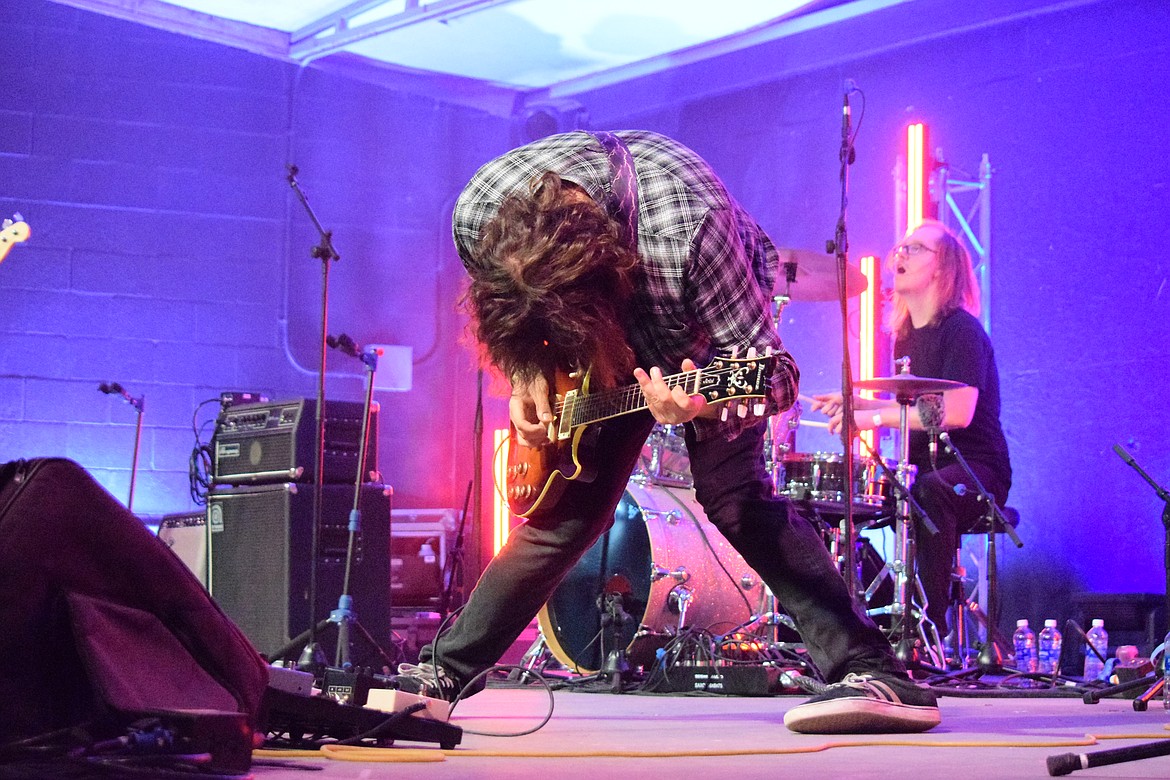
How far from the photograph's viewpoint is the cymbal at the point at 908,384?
192 inches

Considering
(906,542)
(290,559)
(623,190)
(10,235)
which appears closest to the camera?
(623,190)

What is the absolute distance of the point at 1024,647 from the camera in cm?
591

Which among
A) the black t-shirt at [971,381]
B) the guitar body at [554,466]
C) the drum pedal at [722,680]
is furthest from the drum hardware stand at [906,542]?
the guitar body at [554,466]

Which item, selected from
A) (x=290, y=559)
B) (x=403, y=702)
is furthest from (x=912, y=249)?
(x=403, y=702)

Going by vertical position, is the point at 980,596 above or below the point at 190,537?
below

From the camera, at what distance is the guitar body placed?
8.64 feet

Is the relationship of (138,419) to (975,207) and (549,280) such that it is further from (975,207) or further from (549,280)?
(549,280)

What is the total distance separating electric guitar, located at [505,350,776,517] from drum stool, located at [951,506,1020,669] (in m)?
2.79

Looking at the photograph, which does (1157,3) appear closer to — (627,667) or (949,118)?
(949,118)

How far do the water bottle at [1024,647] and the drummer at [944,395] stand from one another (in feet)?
2.59

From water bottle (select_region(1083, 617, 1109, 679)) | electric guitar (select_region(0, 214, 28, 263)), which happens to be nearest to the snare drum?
water bottle (select_region(1083, 617, 1109, 679))

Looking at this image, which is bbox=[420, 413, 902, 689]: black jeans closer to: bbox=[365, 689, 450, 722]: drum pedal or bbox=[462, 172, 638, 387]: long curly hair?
bbox=[365, 689, 450, 722]: drum pedal

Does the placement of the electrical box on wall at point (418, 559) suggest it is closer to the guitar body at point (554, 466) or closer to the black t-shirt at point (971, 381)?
the black t-shirt at point (971, 381)

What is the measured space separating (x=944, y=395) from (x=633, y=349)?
3.05m
